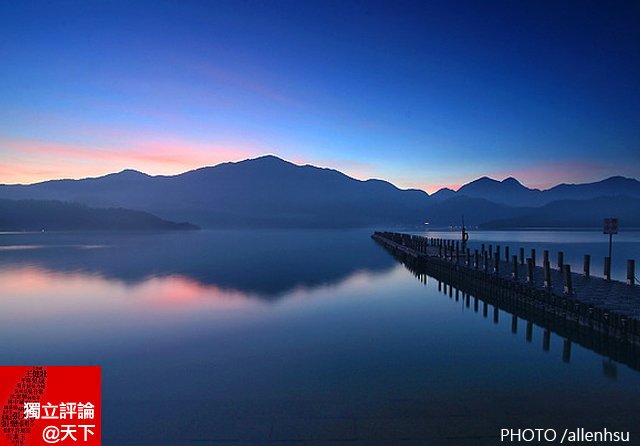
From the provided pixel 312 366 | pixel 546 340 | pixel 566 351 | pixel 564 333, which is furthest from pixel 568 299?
pixel 312 366

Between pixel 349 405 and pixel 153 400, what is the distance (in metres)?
4.35

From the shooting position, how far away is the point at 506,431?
6988 mm

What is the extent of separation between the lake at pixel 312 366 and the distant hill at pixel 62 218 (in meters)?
180

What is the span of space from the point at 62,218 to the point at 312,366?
212 m

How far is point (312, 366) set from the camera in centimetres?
1155

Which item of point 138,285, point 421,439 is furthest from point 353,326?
point 138,285

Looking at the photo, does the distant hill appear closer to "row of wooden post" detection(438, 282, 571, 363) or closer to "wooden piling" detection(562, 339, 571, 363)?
"row of wooden post" detection(438, 282, 571, 363)

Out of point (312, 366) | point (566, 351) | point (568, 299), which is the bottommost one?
point (312, 366)

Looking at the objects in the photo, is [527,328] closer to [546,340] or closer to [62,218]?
[546,340]

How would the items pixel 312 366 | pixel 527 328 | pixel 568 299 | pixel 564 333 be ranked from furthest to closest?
1. pixel 527 328
2. pixel 568 299
3. pixel 564 333
4. pixel 312 366

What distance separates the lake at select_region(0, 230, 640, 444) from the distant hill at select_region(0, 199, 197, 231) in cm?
18016

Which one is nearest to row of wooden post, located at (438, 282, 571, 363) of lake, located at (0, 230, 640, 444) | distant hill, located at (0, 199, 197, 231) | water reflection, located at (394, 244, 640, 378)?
water reflection, located at (394, 244, 640, 378)

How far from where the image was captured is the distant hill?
181000 millimetres

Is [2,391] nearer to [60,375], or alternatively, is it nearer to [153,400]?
[60,375]
